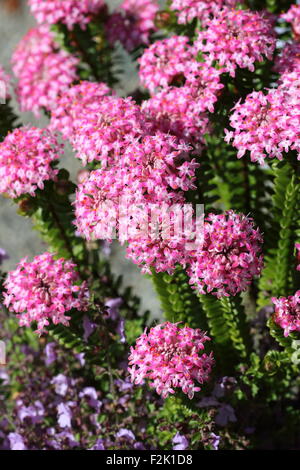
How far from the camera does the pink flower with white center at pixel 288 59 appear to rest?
286 centimetres

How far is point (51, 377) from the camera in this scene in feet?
11.6

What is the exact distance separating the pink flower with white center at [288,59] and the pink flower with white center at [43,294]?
4.62 feet

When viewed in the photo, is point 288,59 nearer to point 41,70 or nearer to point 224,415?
point 41,70

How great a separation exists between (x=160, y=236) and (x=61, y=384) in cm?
134

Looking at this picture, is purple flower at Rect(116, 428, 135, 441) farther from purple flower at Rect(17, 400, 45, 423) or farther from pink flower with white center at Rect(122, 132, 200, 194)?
pink flower with white center at Rect(122, 132, 200, 194)

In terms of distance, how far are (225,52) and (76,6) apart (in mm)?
1268

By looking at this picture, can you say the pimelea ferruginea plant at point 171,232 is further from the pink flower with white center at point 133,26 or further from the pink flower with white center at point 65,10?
the pink flower with white center at point 133,26

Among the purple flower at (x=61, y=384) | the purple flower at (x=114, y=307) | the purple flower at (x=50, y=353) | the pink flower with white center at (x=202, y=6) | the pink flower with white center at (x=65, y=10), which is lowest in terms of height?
the purple flower at (x=61, y=384)

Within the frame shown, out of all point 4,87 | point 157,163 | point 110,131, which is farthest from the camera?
point 4,87

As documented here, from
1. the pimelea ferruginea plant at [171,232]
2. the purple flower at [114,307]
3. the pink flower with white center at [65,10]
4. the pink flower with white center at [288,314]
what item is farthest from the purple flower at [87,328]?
the pink flower with white center at [65,10]

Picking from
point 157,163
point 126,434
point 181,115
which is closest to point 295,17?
point 181,115

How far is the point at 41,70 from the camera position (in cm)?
366
